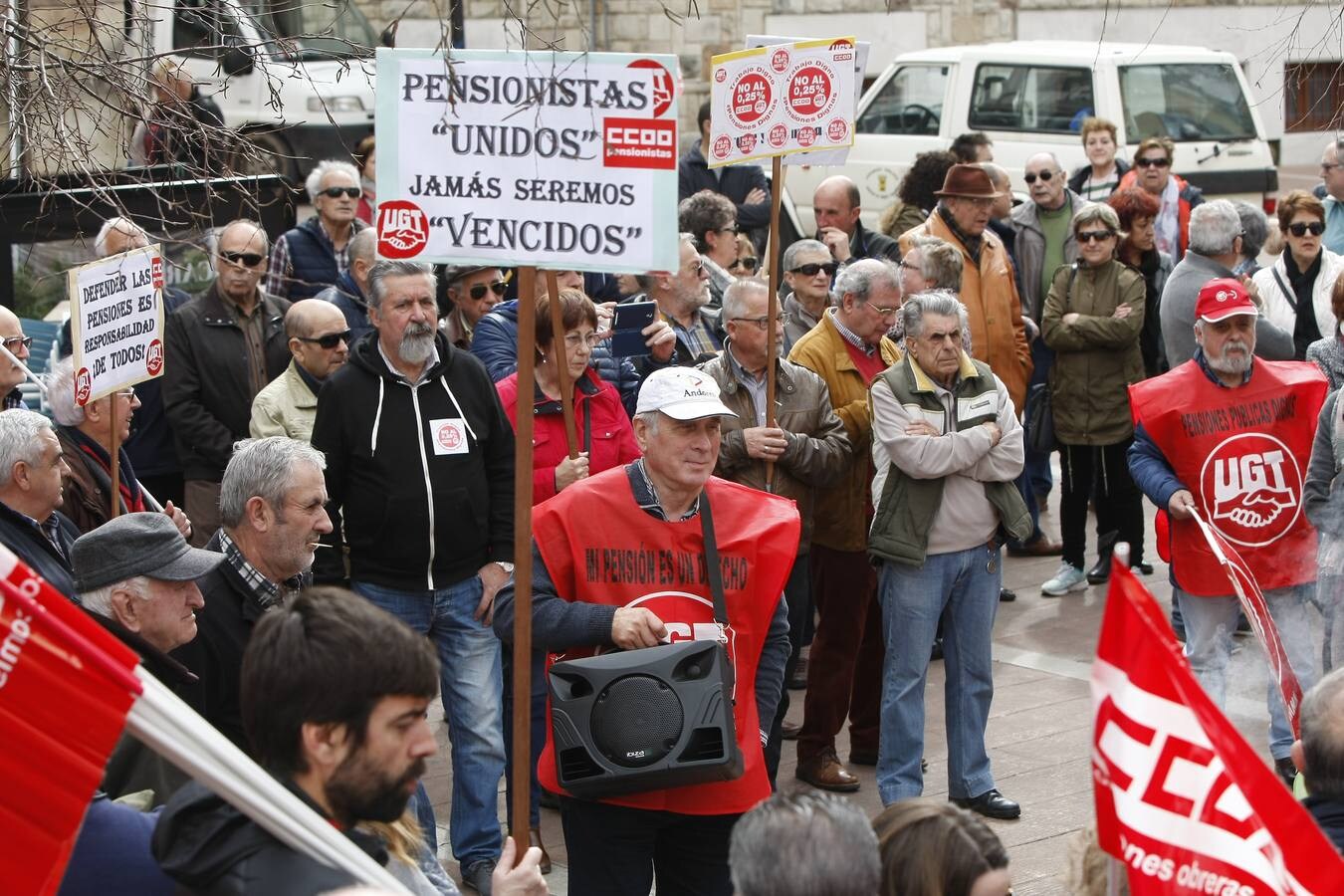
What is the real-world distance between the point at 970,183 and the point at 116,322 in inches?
196

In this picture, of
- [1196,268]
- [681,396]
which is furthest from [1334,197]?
[681,396]

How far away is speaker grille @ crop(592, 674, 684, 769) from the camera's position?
4117 mm

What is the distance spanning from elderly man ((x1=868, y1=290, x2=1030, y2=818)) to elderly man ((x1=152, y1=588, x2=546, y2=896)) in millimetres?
3677

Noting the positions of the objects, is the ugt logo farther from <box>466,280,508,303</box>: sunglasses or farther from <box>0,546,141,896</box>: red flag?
<box>0,546,141,896</box>: red flag

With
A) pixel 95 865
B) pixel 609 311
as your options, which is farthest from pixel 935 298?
pixel 95 865

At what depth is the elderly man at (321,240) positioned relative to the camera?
905 cm

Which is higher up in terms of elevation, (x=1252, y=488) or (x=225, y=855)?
(x=225, y=855)

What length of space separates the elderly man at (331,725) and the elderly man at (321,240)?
21.5ft

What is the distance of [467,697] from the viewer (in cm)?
577

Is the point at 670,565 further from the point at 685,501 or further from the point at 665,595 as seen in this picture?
the point at 685,501

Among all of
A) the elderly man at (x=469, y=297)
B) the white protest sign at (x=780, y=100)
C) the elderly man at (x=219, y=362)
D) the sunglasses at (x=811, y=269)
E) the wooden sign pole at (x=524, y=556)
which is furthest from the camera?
the sunglasses at (x=811, y=269)

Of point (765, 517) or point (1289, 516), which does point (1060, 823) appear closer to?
point (1289, 516)

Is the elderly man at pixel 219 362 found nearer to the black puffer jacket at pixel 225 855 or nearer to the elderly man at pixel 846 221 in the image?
the elderly man at pixel 846 221

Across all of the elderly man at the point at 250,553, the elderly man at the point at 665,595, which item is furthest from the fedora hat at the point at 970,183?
the elderly man at the point at 250,553
